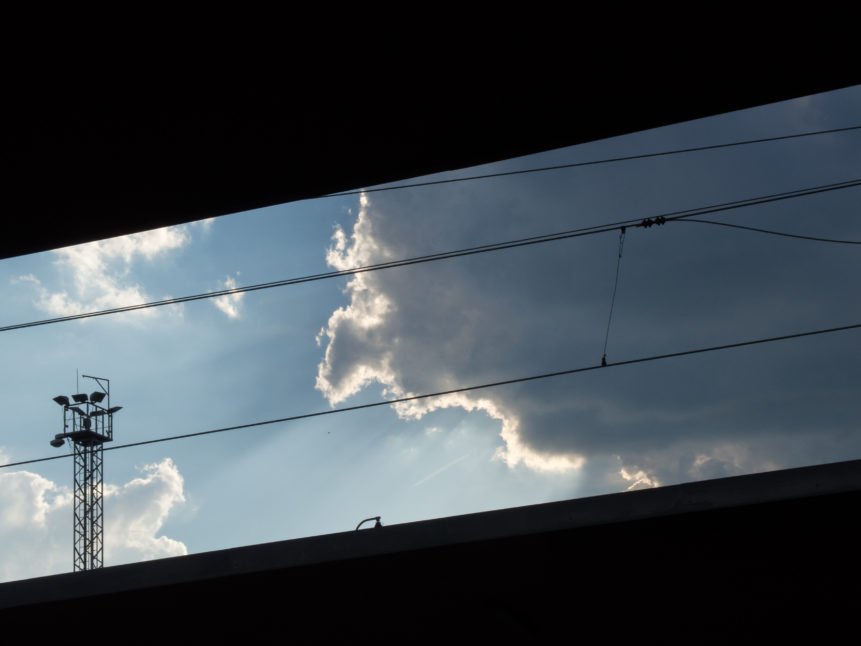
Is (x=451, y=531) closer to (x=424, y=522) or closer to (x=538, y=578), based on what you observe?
(x=424, y=522)

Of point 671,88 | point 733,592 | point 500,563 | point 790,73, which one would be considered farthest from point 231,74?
point 733,592

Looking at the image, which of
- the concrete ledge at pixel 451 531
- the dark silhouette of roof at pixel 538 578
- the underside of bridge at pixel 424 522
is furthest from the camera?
the underside of bridge at pixel 424 522

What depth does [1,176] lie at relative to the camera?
677 cm

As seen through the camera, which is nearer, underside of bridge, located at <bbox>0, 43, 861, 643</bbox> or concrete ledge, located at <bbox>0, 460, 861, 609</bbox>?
concrete ledge, located at <bbox>0, 460, 861, 609</bbox>

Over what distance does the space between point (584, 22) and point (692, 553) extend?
3.93m

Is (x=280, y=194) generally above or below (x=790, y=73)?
above

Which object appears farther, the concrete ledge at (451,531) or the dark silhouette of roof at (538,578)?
the dark silhouette of roof at (538,578)

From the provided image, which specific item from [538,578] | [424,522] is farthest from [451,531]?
[538,578]

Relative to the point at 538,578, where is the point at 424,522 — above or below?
above

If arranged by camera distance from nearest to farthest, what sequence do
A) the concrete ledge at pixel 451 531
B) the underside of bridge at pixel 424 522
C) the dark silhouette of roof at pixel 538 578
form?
1. the concrete ledge at pixel 451 531
2. the dark silhouette of roof at pixel 538 578
3. the underside of bridge at pixel 424 522

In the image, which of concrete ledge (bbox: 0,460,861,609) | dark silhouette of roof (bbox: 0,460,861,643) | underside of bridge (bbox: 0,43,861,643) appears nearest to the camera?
concrete ledge (bbox: 0,460,861,609)

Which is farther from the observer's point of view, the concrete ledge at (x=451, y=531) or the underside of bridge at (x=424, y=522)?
the underside of bridge at (x=424, y=522)

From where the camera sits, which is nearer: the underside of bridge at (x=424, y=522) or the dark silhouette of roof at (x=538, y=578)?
the dark silhouette of roof at (x=538, y=578)

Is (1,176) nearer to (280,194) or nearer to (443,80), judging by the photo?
(280,194)
